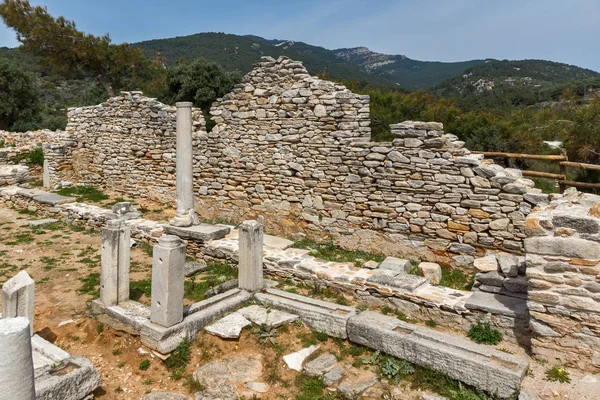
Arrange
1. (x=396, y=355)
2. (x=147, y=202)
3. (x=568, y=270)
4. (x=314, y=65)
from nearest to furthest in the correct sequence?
(x=568, y=270) → (x=396, y=355) → (x=147, y=202) → (x=314, y=65)

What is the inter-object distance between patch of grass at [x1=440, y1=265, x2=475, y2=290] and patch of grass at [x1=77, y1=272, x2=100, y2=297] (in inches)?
237

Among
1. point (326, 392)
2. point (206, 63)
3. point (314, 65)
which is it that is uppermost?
point (314, 65)

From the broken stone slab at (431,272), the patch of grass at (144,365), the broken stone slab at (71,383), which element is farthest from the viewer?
the broken stone slab at (431,272)

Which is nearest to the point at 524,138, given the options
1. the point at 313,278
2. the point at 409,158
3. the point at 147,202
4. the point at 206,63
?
the point at 409,158

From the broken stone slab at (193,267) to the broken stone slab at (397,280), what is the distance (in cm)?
339

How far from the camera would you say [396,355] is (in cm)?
507

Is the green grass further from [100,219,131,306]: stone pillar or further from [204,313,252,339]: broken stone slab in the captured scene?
[100,219,131,306]: stone pillar

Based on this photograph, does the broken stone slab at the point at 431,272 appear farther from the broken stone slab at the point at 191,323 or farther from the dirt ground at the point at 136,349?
the broken stone slab at the point at 191,323

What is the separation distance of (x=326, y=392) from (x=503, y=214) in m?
4.81

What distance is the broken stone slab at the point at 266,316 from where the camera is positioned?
5840mm

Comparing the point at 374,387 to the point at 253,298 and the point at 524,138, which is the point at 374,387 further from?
the point at 524,138

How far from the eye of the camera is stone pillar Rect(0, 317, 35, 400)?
2.49 m

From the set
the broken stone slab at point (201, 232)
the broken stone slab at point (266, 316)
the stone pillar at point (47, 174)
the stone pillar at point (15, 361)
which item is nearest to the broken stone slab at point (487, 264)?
the broken stone slab at point (266, 316)

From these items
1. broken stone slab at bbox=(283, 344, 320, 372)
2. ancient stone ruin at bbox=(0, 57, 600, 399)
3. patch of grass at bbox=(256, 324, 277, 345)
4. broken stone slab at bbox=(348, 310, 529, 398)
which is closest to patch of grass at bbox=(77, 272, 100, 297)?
ancient stone ruin at bbox=(0, 57, 600, 399)
